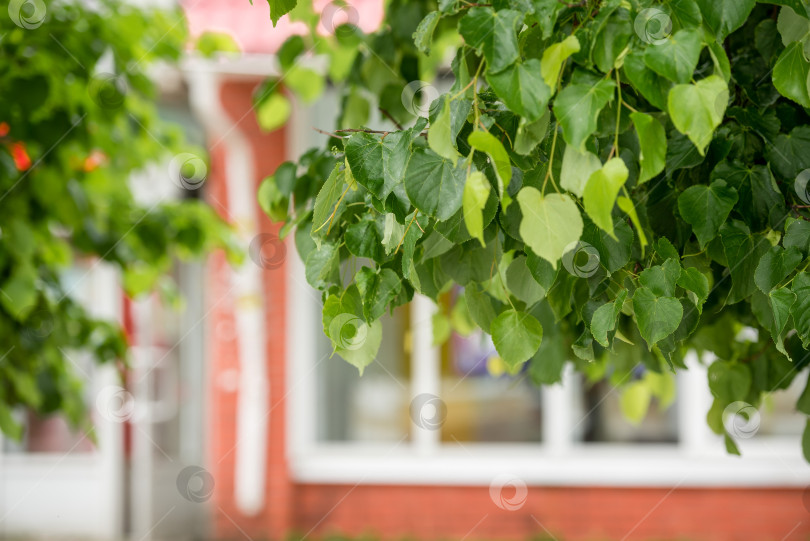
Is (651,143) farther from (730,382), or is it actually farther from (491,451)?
(491,451)

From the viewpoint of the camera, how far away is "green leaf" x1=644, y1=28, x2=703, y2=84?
82cm

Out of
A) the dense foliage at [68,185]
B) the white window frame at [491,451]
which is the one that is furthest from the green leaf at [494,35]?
the white window frame at [491,451]

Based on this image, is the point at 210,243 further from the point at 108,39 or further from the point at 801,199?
the point at 801,199

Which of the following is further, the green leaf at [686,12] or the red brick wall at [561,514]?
the red brick wall at [561,514]

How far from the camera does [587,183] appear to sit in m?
0.81

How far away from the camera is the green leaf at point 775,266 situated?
3.23ft

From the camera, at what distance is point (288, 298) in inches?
198

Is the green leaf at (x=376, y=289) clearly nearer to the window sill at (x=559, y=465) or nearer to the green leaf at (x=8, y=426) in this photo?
the green leaf at (x=8, y=426)

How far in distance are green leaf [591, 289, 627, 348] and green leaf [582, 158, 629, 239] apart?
165 millimetres

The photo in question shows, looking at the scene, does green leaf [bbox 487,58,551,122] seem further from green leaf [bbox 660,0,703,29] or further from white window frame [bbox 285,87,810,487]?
white window frame [bbox 285,87,810,487]

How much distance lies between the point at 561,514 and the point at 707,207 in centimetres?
407

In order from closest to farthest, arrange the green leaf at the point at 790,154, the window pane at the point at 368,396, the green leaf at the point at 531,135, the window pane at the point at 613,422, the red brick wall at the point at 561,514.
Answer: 1. the green leaf at the point at 531,135
2. the green leaf at the point at 790,154
3. the red brick wall at the point at 561,514
4. the window pane at the point at 613,422
5. the window pane at the point at 368,396

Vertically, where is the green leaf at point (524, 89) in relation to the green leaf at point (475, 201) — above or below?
above

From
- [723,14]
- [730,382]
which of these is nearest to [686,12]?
[723,14]
